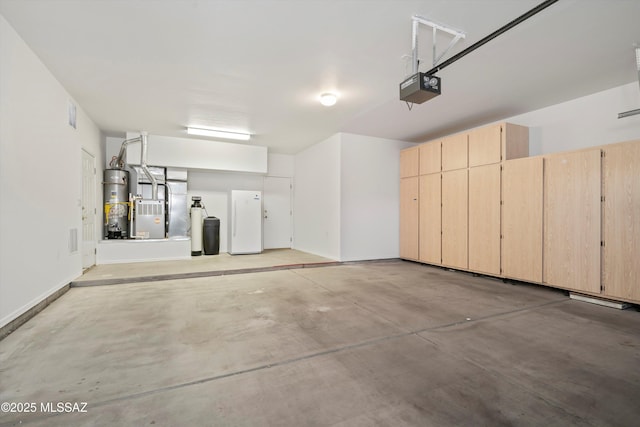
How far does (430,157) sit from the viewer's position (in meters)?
5.86

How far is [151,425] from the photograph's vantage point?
1.45 metres

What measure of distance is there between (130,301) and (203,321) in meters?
1.33

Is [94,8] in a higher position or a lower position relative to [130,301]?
higher

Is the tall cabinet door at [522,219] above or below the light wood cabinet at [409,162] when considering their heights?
below

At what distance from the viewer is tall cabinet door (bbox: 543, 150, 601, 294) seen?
3.60 metres

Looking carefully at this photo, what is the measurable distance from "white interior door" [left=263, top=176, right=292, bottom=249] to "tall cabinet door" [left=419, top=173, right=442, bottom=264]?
12.5ft

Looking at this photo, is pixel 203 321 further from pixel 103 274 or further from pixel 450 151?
pixel 450 151

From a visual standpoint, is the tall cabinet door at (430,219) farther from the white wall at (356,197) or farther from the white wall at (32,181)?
the white wall at (32,181)

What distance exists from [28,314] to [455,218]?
6066 mm

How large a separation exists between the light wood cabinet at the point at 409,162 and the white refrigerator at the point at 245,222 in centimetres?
353

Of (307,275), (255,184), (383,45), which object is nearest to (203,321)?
(307,275)

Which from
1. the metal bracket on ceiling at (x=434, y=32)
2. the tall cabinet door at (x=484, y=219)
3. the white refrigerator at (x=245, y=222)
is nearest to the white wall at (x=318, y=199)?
the white refrigerator at (x=245, y=222)

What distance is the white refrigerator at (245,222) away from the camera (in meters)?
6.99

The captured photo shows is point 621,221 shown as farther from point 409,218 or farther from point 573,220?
point 409,218
